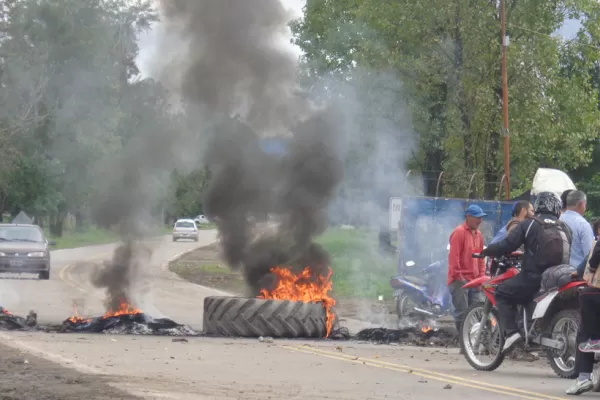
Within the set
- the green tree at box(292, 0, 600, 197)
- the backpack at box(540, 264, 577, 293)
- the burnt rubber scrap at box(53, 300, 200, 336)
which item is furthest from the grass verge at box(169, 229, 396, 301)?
the backpack at box(540, 264, 577, 293)

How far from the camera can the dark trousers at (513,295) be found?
36.8ft

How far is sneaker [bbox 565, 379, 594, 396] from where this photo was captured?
31.2ft

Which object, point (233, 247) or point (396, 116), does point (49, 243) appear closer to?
point (396, 116)

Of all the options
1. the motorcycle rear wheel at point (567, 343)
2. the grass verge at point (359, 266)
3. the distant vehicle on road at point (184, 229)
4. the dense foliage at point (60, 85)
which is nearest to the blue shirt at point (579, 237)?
the motorcycle rear wheel at point (567, 343)

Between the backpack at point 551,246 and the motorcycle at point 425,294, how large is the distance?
5.47 m

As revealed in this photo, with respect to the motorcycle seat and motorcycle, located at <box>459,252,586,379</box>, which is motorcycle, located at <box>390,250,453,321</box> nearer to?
the motorcycle seat

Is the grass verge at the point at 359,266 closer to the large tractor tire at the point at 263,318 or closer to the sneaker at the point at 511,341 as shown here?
the large tractor tire at the point at 263,318

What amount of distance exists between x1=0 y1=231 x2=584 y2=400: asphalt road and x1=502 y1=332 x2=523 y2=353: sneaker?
0.90ft

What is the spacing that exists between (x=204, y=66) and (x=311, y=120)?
6.58ft

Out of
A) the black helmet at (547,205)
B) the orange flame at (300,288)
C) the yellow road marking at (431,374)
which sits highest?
the black helmet at (547,205)

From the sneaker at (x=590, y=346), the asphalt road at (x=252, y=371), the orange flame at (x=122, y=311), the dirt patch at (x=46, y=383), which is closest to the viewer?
the dirt patch at (x=46, y=383)

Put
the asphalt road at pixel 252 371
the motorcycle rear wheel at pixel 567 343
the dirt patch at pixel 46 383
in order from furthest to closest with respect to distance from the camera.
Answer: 1. the motorcycle rear wheel at pixel 567 343
2. the asphalt road at pixel 252 371
3. the dirt patch at pixel 46 383

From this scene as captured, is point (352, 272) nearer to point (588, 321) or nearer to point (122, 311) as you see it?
point (122, 311)

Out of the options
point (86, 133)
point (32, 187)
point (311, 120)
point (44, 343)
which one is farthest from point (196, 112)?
point (32, 187)
